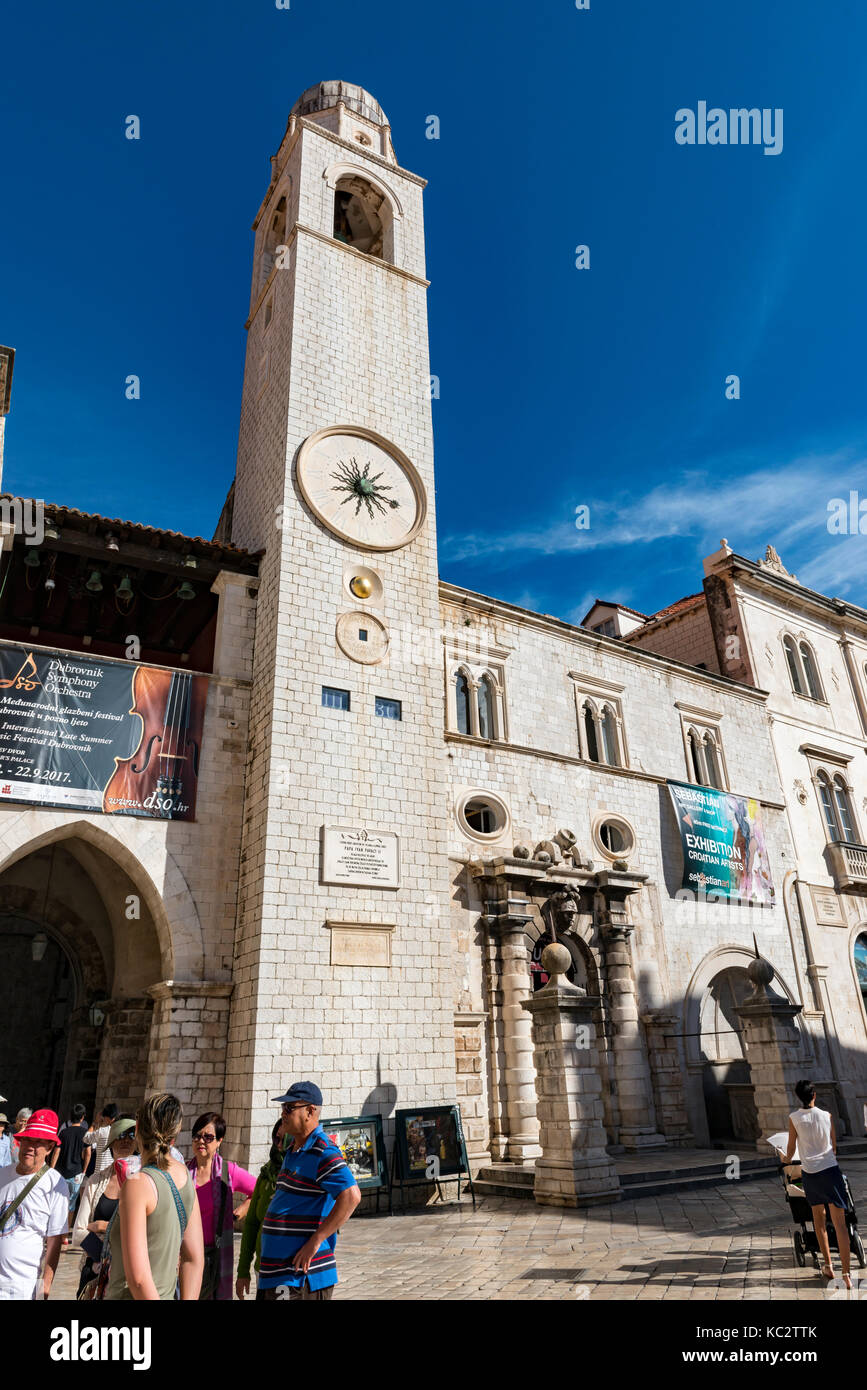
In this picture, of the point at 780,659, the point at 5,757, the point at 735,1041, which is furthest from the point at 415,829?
the point at 780,659

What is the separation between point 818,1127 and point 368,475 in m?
12.8

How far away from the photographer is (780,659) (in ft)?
81.1

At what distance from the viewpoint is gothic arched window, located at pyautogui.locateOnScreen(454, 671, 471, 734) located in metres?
17.0

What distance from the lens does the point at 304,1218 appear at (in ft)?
13.2

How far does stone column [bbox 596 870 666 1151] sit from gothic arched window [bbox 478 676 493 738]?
364cm

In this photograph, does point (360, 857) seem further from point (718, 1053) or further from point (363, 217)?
point (363, 217)

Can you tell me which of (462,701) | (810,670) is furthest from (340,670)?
(810,670)

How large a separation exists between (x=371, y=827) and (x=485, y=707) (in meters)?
4.85

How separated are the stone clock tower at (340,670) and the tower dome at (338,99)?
113 centimetres

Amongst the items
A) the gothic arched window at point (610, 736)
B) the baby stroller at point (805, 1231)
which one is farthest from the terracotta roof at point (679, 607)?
the baby stroller at point (805, 1231)

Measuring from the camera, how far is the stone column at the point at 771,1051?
13.5 meters

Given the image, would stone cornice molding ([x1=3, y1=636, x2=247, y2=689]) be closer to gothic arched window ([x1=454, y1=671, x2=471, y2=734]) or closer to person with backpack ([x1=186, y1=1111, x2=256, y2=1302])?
gothic arched window ([x1=454, y1=671, x2=471, y2=734])

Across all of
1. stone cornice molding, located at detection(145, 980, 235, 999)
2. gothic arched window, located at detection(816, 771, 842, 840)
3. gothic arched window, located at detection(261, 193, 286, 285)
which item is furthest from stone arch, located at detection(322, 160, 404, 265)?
gothic arched window, located at detection(816, 771, 842, 840)
